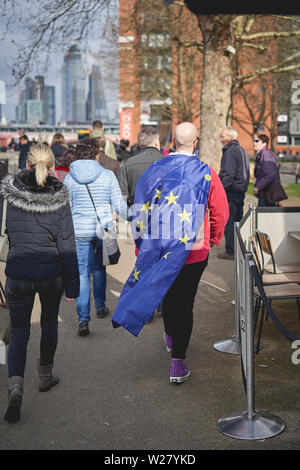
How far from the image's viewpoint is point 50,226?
4.66 metres

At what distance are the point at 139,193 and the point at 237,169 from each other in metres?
5.18

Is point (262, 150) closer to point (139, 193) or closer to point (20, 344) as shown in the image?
point (139, 193)

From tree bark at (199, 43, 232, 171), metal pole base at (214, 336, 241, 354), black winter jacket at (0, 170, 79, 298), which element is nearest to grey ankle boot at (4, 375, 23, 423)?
black winter jacket at (0, 170, 79, 298)

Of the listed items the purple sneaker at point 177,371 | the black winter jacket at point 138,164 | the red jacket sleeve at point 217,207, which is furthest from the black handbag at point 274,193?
the purple sneaker at point 177,371

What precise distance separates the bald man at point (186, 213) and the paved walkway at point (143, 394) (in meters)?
0.38

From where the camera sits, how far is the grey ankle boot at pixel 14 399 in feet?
14.7

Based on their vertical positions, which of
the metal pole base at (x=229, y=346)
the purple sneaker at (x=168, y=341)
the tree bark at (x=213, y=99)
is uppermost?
the tree bark at (x=213, y=99)

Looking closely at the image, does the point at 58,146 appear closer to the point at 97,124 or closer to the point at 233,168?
the point at 97,124

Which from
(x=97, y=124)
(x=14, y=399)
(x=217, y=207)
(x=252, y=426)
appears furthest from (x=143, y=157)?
(x=97, y=124)

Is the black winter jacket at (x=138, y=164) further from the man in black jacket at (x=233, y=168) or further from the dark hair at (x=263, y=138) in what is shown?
the dark hair at (x=263, y=138)

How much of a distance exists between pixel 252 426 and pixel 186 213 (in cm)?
Result: 161

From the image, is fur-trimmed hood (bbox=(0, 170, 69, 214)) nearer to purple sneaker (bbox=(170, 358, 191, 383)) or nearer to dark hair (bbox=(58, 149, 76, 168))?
purple sneaker (bbox=(170, 358, 191, 383))

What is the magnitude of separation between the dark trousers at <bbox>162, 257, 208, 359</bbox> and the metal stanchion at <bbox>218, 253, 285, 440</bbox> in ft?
2.69

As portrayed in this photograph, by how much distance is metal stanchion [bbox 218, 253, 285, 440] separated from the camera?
13.6 ft
